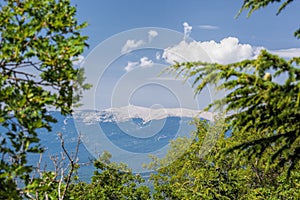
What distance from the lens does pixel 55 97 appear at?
14.2 feet

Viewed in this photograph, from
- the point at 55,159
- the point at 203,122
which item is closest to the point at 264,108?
the point at 55,159

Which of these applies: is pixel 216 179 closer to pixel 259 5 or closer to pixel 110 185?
pixel 110 185

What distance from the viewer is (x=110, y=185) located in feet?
58.4

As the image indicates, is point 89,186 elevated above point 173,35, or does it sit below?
below

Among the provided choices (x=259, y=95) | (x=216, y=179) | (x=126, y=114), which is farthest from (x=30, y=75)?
(x=216, y=179)

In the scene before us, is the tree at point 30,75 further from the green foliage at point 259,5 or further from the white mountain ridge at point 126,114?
the white mountain ridge at point 126,114

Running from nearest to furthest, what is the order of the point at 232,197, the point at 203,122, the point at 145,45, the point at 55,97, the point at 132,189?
the point at 55,97 → the point at 232,197 → the point at 132,189 → the point at 145,45 → the point at 203,122

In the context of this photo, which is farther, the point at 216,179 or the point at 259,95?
the point at 216,179

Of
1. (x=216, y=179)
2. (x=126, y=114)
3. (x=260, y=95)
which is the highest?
(x=126, y=114)

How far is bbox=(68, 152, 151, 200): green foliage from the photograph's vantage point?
1727 centimetres

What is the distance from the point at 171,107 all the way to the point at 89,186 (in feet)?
18.4

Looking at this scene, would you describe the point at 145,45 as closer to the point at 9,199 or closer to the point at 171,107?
the point at 171,107

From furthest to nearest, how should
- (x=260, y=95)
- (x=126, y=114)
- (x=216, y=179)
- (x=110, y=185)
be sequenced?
(x=110, y=185)
(x=216, y=179)
(x=126, y=114)
(x=260, y=95)

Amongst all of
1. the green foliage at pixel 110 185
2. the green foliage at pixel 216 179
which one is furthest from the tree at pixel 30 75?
the green foliage at pixel 110 185
